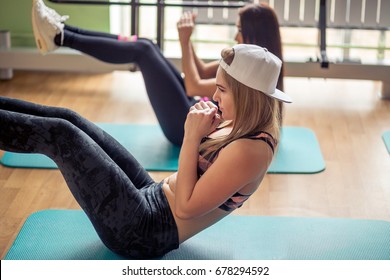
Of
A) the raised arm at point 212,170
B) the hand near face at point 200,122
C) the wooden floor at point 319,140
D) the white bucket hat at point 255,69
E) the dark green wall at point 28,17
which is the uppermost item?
the white bucket hat at point 255,69

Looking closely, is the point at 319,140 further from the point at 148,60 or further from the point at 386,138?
the point at 148,60

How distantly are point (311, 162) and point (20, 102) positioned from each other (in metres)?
1.78

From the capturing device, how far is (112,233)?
251cm

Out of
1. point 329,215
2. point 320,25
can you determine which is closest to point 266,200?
point 329,215

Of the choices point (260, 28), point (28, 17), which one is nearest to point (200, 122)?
point (260, 28)

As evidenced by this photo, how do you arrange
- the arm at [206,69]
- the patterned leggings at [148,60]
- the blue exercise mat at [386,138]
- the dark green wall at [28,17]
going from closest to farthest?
the patterned leggings at [148,60]
the arm at [206,69]
the blue exercise mat at [386,138]
the dark green wall at [28,17]

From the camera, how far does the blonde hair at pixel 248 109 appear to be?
2.30 meters

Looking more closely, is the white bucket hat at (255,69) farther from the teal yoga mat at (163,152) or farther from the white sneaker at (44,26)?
the white sneaker at (44,26)

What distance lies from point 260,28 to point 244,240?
1127mm

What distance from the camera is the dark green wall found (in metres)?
5.34

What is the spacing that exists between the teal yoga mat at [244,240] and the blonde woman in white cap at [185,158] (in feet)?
0.73

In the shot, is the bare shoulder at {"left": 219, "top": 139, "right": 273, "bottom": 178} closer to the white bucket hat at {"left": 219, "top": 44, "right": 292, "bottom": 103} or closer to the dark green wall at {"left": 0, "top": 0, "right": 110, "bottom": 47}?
the white bucket hat at {"left": 219, "top": 44, "right": 292, "bottom": 103}

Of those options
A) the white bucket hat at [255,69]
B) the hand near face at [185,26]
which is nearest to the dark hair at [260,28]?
the hand near face at [185,26]
